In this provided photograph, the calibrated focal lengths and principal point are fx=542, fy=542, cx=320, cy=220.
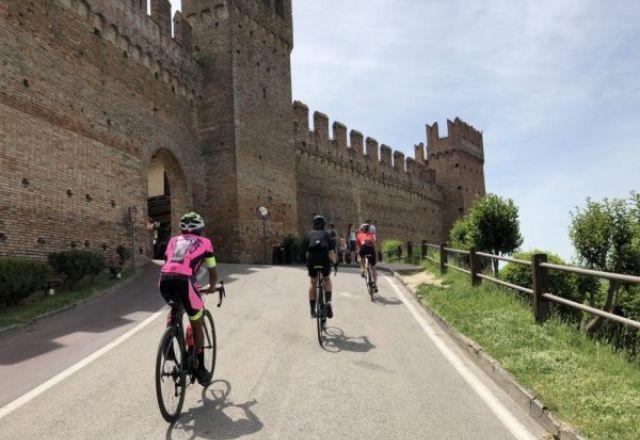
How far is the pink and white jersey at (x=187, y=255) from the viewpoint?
5.13 meters

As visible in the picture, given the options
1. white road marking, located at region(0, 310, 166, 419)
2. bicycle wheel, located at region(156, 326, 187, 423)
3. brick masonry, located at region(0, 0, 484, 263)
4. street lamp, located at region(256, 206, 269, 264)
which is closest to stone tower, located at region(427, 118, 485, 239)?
brick masonry, located at region(0, 0, 484, 263)

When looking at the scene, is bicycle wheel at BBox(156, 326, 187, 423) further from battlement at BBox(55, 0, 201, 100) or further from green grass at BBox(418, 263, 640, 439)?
battlement at BBox(55, 0, 201, 100)

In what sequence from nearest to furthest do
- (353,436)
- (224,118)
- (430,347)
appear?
(353,436) < (430,347) < (224,118)

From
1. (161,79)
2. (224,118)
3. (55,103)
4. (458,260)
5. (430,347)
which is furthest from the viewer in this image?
(224,118)

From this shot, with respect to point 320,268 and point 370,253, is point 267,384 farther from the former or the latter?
point 370,253

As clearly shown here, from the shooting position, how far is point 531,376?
219 inches

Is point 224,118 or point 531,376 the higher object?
point 224,118

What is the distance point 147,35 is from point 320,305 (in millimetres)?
15424

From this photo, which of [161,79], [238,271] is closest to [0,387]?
[238,271]

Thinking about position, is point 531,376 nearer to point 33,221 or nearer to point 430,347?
point 430,347

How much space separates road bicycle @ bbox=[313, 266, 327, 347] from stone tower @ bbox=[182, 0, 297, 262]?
47.2ft

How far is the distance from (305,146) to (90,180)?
15955 millimetres

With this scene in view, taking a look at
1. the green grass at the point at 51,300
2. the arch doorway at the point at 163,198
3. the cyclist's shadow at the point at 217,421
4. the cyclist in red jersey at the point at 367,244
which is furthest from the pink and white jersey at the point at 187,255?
the arch doorway at the point at 163,198

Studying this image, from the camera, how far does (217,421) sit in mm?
4660
